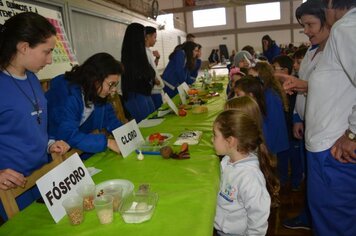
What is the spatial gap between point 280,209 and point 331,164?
128 cm

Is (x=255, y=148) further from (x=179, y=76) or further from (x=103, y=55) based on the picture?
(x=179, y=76)

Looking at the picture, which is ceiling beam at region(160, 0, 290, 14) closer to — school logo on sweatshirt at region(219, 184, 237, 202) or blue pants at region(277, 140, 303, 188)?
blue pants at region(277, 140, 303, 188)

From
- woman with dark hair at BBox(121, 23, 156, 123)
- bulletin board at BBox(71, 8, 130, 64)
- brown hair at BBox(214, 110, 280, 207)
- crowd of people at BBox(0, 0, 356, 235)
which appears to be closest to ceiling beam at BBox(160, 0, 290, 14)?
A: bulletin board at BBox(71, 8, 130, 64)

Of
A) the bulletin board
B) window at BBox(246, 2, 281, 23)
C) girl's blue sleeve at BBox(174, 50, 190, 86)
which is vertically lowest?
girl's blue sleeve at BBox(174, 50, 190, 86)

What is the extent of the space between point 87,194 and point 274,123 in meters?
1.66

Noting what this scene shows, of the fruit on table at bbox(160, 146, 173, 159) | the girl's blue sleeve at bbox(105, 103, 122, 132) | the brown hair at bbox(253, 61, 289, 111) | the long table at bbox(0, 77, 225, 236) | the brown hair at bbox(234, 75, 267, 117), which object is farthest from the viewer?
the brown hair at bbox(253, 61, 289, 111)

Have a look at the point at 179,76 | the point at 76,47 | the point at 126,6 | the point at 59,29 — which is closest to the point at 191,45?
the point at 179,76

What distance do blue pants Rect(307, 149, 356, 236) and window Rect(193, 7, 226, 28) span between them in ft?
53.8

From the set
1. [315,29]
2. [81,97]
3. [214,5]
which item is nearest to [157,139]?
[81,97]

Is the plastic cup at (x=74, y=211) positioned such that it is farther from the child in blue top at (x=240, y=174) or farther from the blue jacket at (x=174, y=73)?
the blue jacket at (x=174, y=73)

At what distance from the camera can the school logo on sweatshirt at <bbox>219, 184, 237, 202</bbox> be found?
1319 mm

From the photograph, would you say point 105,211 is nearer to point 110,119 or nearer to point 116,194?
point 116,194

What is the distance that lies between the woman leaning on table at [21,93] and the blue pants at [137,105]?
70.6 inches

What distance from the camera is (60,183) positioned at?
1.13 meters
